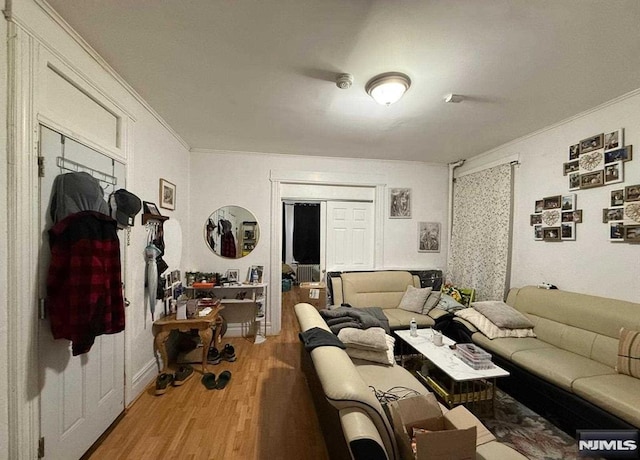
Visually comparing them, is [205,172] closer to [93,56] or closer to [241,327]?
[93,56]

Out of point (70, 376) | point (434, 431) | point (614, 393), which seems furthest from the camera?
point (614, 393)

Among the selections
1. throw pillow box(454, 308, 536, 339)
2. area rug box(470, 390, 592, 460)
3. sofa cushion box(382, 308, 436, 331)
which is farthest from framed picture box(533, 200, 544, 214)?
area rug box(470, 390, 592, 460)

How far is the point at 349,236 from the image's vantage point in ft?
13.7

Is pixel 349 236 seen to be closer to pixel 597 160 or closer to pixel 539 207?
pixel 539 207

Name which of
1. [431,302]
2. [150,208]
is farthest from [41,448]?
[431,302]

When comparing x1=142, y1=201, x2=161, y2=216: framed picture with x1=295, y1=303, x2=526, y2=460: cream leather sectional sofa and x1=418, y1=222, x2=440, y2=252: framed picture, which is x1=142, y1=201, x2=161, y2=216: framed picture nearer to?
x1=295, y1=303, x2=526, y2=460: cream leather sectional sofa

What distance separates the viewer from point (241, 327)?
3662 mm

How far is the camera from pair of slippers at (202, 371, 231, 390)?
7.80 feet

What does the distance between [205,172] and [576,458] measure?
448 centimetres

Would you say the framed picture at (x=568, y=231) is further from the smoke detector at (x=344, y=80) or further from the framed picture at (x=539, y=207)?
the smoke detector at (x=344, y=80)

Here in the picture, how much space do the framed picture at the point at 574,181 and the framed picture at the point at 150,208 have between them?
4206mm

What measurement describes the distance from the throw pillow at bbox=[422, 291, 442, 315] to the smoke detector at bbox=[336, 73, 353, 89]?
2.79 metres

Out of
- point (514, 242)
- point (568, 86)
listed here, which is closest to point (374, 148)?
point (568, 86)

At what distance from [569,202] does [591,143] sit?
58cm
